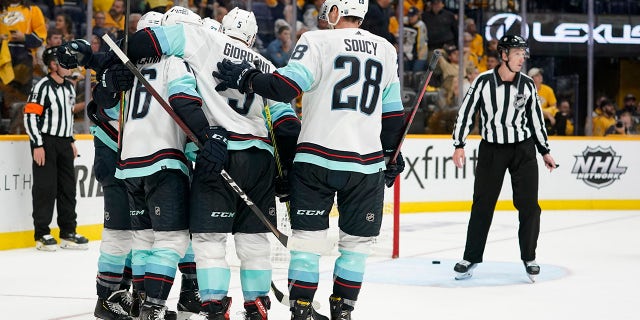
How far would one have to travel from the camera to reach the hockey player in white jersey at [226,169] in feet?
13.1

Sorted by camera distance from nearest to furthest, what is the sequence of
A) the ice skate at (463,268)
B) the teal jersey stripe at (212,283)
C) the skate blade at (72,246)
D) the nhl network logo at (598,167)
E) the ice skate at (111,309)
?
1. the teal jersey stripe at (212,283)
2. the ice skate at (111,309)
3. the ice skate at (463,268)
4. the skate blade at (72,246)
5. the nhl network logo at (598,167)

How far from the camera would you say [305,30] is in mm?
10352

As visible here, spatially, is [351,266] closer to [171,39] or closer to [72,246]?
[171,39]

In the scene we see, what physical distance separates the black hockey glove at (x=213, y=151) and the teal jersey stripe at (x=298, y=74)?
32 cm

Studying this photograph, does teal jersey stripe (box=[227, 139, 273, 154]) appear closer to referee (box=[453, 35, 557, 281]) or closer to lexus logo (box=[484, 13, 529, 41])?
referee (box=[453, 35, 557, 281])

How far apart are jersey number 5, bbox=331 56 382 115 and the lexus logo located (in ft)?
24.4

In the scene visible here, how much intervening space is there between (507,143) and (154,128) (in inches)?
95.1

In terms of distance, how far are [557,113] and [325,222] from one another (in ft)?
25.5

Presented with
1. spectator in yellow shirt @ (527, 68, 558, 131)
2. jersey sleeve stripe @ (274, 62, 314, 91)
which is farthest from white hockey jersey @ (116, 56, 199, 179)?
spectator in yellow shirt @ (527, 68, 558, 131)

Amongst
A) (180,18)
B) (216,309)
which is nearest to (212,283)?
(216,309)

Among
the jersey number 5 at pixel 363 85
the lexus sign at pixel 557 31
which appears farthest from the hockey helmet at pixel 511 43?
the lexus sign at pixel 557 31

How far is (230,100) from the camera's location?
414 cm

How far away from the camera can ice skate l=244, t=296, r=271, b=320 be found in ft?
13.5

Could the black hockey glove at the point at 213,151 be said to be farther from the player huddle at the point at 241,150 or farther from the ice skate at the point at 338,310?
the ice skate at the point at 338,310
